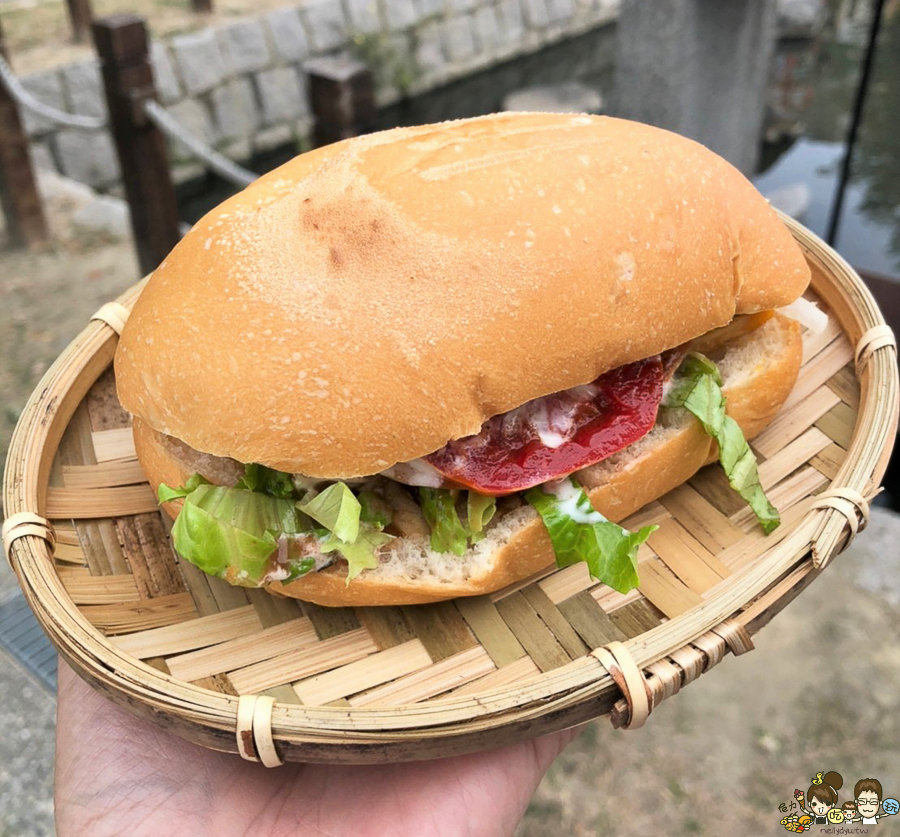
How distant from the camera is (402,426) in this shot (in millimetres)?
1707

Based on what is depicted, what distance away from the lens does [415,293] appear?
1717 mm

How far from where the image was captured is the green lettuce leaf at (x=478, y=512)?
1855 mm

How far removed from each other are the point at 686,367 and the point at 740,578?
1.90ft

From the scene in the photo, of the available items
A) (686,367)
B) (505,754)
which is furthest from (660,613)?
(686,367)

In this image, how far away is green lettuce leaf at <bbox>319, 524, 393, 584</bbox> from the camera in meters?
1.76

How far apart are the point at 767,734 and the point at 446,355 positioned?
2137 mm

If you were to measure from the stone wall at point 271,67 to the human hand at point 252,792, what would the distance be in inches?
235

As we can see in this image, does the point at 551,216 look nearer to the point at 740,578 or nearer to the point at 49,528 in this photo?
the point at 740,578

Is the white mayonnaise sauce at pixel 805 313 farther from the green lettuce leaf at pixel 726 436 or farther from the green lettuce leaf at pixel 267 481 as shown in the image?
the green lettuce leaf at pixel 267 481

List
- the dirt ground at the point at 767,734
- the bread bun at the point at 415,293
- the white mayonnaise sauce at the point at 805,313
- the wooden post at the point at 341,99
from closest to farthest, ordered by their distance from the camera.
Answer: the bread bun at the point at 415,293
the white mayonnaise sauce at the point at 805,313
the dirt ground at the point at 767,734
the wooden post at the point at 341,99

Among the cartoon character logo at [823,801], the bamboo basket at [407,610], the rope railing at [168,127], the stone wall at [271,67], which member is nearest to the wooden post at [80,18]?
the stone wall at [271,67]

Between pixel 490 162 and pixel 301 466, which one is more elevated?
pixel 490 162

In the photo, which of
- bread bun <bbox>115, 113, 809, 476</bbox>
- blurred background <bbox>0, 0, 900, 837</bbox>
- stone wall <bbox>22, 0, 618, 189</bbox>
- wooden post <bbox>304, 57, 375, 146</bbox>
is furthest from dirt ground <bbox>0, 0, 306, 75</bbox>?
bread bun <bbox>115, 113, 809, 476</bbox>

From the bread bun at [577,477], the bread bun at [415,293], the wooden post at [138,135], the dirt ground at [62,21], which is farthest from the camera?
the dirt ground at [62,21]
